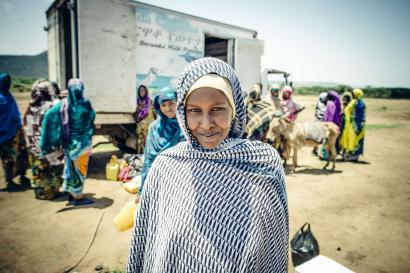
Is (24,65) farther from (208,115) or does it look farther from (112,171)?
(208,115)

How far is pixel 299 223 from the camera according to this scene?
12.2 ft

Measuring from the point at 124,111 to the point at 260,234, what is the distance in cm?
529


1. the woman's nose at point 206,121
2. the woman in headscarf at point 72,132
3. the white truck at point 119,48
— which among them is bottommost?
the woman in headscarf at point 72,132

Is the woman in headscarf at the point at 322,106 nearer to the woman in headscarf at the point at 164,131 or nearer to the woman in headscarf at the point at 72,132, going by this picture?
the woman in headscarf at the point at 164,131

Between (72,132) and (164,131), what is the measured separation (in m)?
2.22

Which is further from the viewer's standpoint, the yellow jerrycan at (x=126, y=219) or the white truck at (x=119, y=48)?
the white truck at (x=119, y=48)

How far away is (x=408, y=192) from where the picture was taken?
511cm

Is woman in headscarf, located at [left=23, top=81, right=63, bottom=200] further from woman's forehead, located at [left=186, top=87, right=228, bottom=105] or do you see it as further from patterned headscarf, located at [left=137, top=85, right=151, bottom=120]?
woman's forehead, located at [left=186, top=87, right=228, bottom=105]

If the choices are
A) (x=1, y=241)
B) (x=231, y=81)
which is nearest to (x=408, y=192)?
(x=231, y=81)

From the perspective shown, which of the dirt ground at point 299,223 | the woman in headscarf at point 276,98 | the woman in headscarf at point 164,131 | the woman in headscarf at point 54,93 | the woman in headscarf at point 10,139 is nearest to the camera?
the woman in headscarf at point 164,131

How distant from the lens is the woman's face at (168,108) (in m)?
2.73

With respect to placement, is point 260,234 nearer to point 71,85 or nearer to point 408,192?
point 71,85

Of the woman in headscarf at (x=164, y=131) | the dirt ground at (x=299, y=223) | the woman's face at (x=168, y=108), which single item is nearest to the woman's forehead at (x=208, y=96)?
the woman in headscarf at (x=164, y=131)

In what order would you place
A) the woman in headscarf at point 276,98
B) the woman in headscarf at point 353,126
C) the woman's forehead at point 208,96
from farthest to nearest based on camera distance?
the woman in headscarf at point 353,126
the woman in headscarf at point 276,98
the woman's forehead at point 208,96
